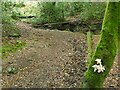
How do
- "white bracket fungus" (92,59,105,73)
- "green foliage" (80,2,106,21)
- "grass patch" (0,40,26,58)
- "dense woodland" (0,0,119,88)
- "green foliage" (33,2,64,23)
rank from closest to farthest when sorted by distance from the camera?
1. "white bracket fungus" (92,59,105,73)
2. "dense woodland" (0,0,119,88)
3. "grass patch" (0,40,26,58)
4. "green foliage" (80,2,106,21)
5. "green foliage" (33,2,64,23)

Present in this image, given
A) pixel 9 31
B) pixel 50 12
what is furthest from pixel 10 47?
pixel 50 12

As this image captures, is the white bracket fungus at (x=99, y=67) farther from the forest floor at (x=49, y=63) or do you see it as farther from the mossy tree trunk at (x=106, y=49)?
the forest floor at (x=49, y=63)

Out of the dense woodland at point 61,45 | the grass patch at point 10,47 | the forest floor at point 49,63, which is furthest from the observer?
the grass patch at point 10,47

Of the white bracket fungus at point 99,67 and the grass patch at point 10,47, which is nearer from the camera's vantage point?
the white bracket fungus at point 99,67

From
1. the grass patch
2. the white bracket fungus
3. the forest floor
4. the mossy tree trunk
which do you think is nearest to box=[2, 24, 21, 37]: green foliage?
the forest floor

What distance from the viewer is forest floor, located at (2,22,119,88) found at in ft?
18.7

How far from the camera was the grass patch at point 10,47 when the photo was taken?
290 inches

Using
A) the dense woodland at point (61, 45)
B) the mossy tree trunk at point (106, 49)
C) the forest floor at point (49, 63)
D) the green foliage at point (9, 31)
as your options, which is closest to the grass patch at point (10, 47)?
the dense woodland at point (61, 45)

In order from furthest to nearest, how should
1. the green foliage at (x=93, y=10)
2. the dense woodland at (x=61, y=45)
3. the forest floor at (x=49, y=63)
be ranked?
the green foliage at (x=93, y=10) → the forest floor at (x=49, y=63) → the dense woodland at (x=61, y=45)

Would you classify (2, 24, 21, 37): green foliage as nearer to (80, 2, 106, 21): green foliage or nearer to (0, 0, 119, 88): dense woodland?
(0, 0, 119, 88): dense woodland

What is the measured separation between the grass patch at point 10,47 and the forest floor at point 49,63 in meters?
0.17

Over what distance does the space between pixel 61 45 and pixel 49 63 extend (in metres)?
1.82

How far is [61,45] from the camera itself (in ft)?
28.0

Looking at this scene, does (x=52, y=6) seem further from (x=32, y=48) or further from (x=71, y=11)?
(x=32, y=48)
